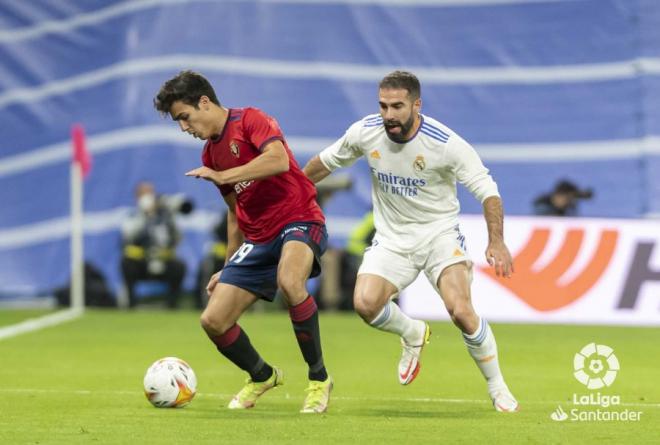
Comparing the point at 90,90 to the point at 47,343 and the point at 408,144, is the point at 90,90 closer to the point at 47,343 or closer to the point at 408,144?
the point at 47,343

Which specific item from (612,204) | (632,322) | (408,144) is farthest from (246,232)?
(612,204)

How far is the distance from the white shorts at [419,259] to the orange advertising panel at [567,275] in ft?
25.1

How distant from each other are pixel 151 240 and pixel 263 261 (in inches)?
415

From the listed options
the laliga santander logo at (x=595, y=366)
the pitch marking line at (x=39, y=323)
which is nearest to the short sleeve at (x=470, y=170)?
the laliga santander logo at (x=595, y=366)

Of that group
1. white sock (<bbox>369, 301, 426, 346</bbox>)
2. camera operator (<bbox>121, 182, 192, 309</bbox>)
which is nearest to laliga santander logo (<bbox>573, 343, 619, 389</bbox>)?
white sock (<bbox>369, 301, 426, 346</bbox>)

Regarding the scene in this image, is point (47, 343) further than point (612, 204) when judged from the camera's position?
No

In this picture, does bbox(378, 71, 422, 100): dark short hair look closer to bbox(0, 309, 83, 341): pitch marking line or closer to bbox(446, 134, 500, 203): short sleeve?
bbox(446, 134, 500, 203): short sleeve

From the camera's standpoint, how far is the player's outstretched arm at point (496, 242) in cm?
830

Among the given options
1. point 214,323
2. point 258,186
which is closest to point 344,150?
point 258,186

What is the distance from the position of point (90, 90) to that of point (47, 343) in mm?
6389

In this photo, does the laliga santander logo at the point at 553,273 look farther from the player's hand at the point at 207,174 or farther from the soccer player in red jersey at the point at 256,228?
the player's hand at the point at 207,174

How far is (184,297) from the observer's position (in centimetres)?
2006

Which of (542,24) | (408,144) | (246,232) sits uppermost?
(542,24)

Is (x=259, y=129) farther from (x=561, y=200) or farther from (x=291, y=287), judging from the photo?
(x=561, y=200)
